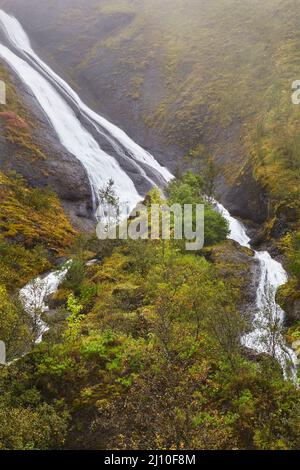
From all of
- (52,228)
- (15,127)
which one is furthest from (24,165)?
(52,228)

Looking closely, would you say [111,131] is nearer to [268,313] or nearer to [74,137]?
[74,137]

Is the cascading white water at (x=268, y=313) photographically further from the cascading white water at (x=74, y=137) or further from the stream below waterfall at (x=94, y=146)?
the cascading white water at (x=74, y=137)

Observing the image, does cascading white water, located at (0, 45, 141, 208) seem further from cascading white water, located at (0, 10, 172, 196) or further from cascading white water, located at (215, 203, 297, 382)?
cascading white water, located at (215, 203, 297, 382)

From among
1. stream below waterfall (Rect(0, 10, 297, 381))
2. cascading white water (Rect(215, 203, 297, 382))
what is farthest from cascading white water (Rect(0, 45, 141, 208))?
cascading white water (Rect(215, 203, 297, 382))

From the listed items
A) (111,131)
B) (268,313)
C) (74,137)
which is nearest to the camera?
(268,313)

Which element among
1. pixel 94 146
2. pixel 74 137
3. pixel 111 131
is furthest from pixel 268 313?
pixel 111 131

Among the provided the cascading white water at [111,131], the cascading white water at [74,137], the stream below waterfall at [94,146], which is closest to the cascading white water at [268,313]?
the stream below waterfall at [94,146]

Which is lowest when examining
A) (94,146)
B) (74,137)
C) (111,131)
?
(94,146)

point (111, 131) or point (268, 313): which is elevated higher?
point (111, 131)
